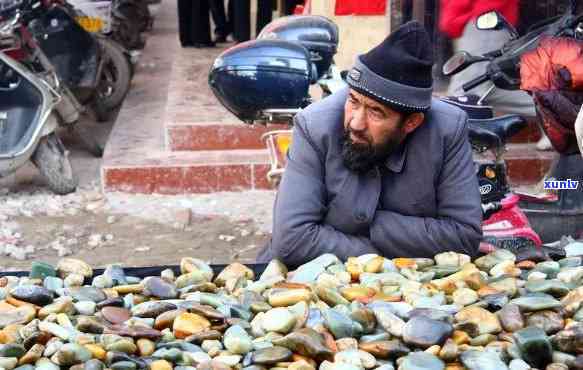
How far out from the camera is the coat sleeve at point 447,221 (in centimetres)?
272

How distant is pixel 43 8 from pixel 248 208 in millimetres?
2207

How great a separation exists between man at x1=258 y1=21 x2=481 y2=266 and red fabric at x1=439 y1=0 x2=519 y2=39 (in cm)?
221

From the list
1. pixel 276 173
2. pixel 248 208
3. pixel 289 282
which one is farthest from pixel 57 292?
pixel 248 208

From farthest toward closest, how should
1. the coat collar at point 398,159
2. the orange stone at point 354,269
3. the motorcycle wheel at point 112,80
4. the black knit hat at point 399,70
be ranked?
the motorcycle wheel at point 112,80 → the coat collar at point 398,159 → the black knit hat at point 399,70 → the orange stone at point 354,269

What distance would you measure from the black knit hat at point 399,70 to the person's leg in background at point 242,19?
19.8ft

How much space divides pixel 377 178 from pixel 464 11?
243 cm

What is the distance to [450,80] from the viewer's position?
5.44 meters

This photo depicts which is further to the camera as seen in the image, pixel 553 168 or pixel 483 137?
pixel 553 168

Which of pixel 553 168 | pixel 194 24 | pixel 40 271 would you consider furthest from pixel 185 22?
pixel 40 271

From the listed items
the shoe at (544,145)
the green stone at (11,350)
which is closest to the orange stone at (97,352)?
the green stone at (11,350)

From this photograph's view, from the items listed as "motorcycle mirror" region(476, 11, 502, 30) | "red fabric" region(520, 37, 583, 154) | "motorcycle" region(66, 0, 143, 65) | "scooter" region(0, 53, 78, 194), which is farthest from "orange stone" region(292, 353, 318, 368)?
"motorcycle" region(66, 0, 143, 65)

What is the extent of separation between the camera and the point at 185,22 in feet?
28.5

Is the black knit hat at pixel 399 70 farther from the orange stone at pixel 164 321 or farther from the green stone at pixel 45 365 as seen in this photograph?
the green stone at pixel 45 365

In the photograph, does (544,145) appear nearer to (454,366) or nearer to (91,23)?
(91,23)
